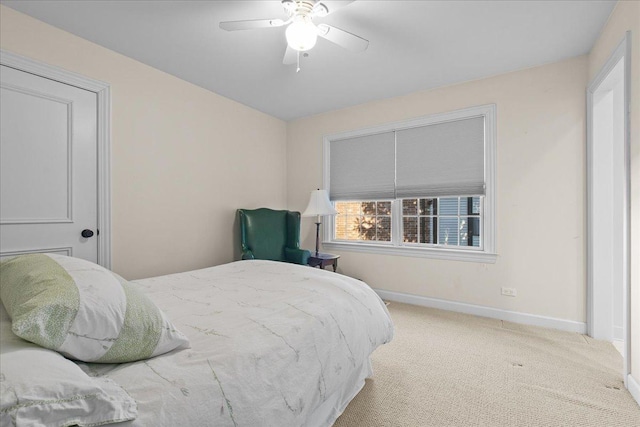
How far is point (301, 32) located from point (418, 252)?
265 centimetres

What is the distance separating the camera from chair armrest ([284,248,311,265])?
11.8ft

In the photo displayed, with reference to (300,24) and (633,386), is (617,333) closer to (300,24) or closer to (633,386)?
(633,386)

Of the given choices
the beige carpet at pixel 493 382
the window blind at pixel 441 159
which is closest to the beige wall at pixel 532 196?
the window blind at pixel 441 159

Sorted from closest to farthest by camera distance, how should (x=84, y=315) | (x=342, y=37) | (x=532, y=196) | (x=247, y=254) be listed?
(x=84, y=315)
(x=342, y=37)
(x=532, y=196)
(x=247, y=254)

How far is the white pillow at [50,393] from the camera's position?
59cm

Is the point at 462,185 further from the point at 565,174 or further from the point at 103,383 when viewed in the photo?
the point at 103,383

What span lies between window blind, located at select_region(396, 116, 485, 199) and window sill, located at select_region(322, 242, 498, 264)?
635 mm

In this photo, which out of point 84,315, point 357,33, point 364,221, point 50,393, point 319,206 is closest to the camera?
point 50,393

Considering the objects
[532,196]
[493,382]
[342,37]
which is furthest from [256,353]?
[532,196]

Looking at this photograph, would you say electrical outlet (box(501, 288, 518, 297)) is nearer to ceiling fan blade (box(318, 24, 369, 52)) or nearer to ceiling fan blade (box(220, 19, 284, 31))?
ceiling fan blade (box(318, 24, 369, 52))

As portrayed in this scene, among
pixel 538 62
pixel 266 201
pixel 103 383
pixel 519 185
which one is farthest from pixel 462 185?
pixel 103 383

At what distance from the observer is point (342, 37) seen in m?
2.05

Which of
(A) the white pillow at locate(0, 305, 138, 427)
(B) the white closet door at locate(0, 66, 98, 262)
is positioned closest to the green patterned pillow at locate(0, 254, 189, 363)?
(A) the white pillow at locate(0, 305, 138, 427)

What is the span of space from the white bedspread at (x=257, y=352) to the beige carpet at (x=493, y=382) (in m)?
0.24
